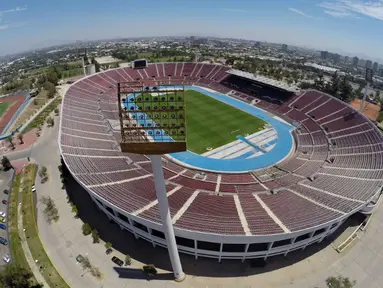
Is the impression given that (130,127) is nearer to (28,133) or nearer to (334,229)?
(334,229)

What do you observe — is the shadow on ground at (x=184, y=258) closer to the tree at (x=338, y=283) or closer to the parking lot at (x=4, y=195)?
the tree at (x=338, y=283)

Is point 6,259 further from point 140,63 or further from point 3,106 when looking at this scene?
point 140,63

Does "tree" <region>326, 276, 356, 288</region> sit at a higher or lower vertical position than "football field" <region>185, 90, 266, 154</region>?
lower

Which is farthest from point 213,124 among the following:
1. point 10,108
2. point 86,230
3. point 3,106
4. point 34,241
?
point 3,106

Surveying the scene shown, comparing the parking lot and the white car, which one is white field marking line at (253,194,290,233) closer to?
the white car

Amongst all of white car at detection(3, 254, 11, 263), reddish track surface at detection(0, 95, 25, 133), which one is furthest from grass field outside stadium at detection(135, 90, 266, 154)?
reddish track surface at detection(0, 95, 25, 133)

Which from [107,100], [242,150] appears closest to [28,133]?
[107,100]
